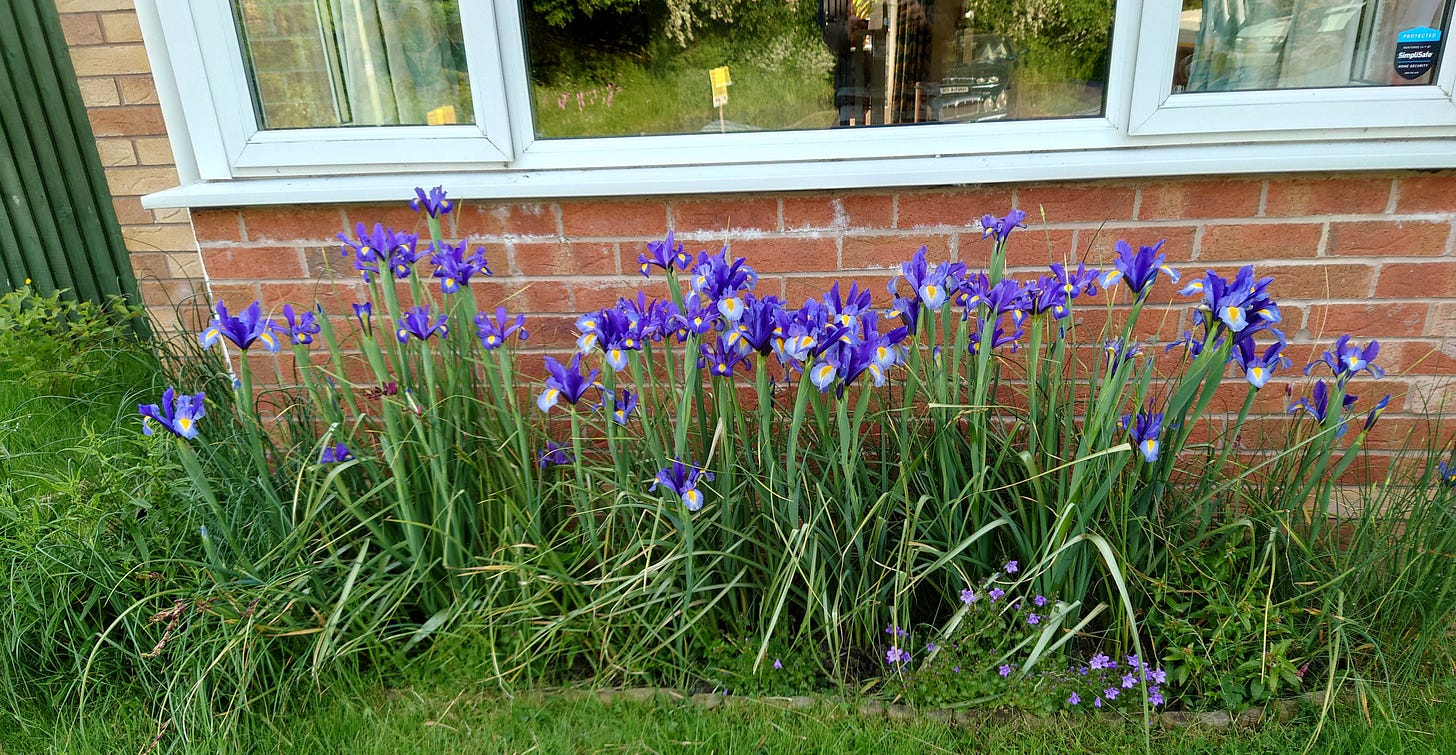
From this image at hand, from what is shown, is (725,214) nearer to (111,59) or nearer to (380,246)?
(380,246)

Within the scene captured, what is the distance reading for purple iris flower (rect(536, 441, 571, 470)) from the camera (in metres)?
1.99

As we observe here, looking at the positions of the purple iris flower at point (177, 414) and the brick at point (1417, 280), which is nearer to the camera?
the purple iris flower at point (177, 414)

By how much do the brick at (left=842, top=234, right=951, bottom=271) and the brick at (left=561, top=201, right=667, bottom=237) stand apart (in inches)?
20.2

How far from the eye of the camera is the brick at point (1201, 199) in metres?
2.09

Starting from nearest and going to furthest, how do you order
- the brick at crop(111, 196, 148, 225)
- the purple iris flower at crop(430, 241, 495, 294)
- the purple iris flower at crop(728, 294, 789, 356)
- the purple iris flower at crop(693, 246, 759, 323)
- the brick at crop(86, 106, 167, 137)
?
the purple iris flower at crop(728, 294, 789, 356)
the purple iris flower at crop(693, 246, 759, 323)
the purple iris flower at crop(430, 241, 495, 294)
the brick at crop(86, 106, 167, 137)
the brick at crop(111, 196, 148, 225)

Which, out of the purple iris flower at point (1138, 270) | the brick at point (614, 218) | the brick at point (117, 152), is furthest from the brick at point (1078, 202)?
the brick at point (117, 152)

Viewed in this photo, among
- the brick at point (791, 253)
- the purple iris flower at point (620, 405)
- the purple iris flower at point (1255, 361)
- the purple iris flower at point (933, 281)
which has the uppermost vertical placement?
the purple iris flower at point (933, 281)

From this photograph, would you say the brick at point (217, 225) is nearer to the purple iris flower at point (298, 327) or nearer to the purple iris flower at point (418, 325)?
the purple iris flower at point (298, 327)

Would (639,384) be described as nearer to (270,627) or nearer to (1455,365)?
(270,627)

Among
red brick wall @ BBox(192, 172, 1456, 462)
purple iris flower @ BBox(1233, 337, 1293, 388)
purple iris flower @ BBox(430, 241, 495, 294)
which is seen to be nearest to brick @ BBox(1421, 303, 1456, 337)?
red brick wall @ BBox(192, 172, 1456, 462)

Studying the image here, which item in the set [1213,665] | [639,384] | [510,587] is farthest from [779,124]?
[1213,665]

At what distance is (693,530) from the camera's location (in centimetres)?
183

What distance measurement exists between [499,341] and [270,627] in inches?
32.7

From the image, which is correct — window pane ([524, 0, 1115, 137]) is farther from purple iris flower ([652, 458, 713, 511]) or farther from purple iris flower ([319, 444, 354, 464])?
purple iris flower ([652, 458, 713, 511])
